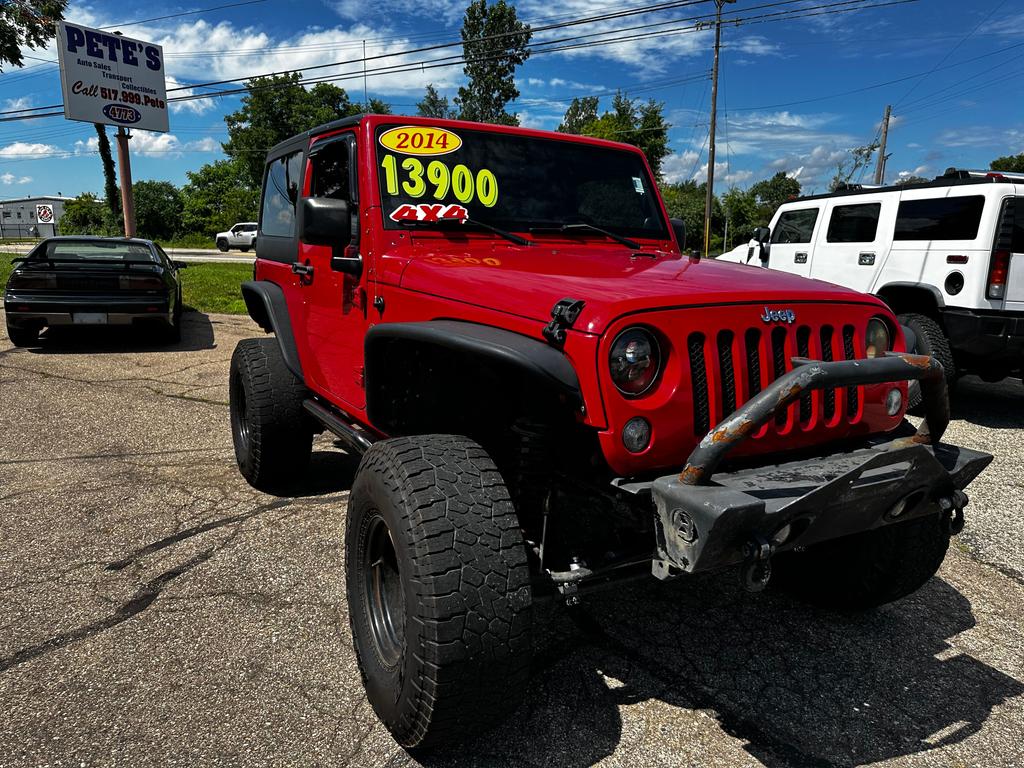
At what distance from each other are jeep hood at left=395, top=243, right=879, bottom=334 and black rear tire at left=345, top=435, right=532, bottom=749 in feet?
1.75

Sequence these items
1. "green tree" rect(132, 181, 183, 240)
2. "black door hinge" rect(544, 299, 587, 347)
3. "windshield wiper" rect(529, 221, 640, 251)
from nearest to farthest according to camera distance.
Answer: "black door hinge" rect(544, 299, 587, 347) < "windshield wiper" rect(529, 221, 640, 251) < "green tree" rect(132, 181, 183, 240)

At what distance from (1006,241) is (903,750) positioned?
545 cm

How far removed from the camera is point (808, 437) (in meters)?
2.29

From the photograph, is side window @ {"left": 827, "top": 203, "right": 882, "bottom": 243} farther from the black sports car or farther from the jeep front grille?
the black sports car

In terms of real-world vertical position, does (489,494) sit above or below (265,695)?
above

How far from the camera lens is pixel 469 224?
10.2ft

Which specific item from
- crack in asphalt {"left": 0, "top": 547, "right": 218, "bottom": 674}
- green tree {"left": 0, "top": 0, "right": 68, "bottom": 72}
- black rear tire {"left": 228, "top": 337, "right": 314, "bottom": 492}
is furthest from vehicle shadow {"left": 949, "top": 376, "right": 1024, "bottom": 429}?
green tree {"left": 0, "top": 0, "right": 68, "bottom": 72}

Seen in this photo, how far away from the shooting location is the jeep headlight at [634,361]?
6.61 ft

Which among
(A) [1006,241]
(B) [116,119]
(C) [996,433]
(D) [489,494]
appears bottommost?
(C) [996,433]

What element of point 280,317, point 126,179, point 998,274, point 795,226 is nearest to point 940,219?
point 998,274

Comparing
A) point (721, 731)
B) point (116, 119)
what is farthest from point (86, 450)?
point (116, 119)

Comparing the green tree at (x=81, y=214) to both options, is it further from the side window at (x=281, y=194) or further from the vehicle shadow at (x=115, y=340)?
A: the side window at (x=281, y=194)

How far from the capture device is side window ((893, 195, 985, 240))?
6.41 meters

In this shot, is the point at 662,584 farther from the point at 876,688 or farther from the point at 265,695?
the point at 265,695
